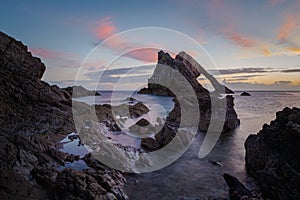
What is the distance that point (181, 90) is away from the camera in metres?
81.2

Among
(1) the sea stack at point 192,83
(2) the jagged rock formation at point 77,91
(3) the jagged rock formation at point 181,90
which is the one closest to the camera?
(3) the jagged rock formation at point 181,90

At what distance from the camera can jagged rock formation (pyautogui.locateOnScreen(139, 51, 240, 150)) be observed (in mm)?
25616

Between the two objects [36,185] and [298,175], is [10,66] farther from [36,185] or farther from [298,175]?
[298,175]

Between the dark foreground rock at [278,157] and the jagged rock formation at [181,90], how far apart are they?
9194 millimetres

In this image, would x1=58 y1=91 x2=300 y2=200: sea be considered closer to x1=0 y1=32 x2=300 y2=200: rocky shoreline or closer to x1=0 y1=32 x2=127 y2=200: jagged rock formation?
x1=0 y1=32 x2=300 y2=200: rocky shoreline

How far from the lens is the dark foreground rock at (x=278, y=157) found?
1361cm

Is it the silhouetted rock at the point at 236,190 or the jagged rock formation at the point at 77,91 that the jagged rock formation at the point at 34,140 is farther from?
the jagged rock formation at the point at 77,91

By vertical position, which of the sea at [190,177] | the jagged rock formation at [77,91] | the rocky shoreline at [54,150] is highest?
the jagged rock formation at [77,91]


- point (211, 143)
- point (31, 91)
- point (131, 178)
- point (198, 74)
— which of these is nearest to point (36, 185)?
point (131, 178)

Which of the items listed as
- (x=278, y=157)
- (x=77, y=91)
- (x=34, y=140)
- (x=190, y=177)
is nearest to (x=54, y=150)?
(x=34, y=140)

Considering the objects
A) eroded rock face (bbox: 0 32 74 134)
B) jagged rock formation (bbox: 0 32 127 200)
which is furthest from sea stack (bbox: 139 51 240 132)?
jagged rock formation (bbox: 0 32 127 200)

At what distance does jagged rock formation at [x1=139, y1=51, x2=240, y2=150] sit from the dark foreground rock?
919 cm

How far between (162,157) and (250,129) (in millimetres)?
22428

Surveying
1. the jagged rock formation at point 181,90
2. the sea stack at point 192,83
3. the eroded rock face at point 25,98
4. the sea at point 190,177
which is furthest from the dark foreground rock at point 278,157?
the eroded rock face at point 25,98
